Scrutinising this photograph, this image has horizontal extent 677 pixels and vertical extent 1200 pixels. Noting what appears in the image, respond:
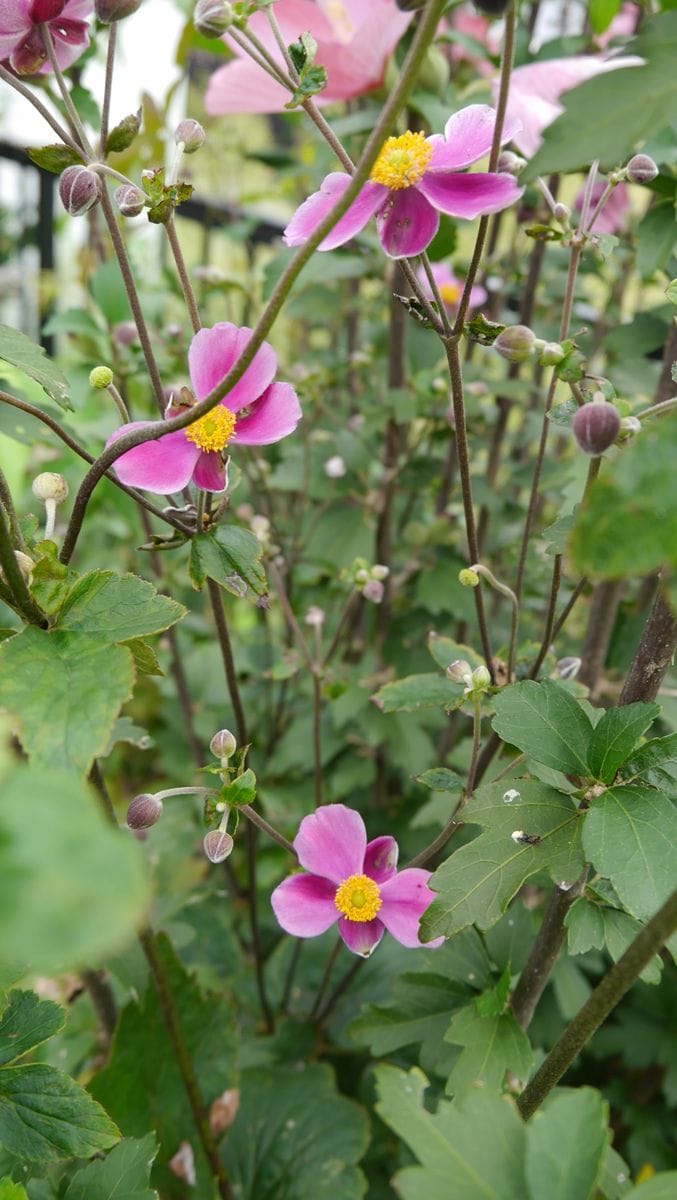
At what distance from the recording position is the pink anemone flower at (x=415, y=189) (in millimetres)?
469

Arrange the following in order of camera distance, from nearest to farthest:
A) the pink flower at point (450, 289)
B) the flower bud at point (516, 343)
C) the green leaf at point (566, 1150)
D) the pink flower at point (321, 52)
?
the green leaf at point (566, 1150), the flower bud at point (516, 343), the pink flower at point (321, 52), the pink flower at point (450, 289)

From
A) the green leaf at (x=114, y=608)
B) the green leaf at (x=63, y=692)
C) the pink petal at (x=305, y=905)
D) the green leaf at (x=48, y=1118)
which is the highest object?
the green leaf at (x=63, y=692)

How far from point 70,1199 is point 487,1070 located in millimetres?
248

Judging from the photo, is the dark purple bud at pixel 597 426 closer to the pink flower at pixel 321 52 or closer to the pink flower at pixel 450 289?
the pink flower at pixel 321 52

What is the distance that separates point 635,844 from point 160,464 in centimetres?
31

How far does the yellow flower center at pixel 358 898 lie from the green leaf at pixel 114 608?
0.72 feet

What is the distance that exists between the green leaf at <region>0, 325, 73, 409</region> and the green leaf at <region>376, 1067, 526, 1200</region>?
1.22ft

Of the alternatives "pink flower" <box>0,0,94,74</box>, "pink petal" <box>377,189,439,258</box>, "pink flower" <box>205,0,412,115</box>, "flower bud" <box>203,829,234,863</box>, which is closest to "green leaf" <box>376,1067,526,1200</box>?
"flower bud" <box>203,829,234,863</box>

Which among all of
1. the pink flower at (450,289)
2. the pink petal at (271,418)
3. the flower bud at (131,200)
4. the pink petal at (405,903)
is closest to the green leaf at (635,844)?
the pink petal at (405,903)

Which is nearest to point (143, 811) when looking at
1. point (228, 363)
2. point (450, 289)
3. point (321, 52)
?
point (228, 363)

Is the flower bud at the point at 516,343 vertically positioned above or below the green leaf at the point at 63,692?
above

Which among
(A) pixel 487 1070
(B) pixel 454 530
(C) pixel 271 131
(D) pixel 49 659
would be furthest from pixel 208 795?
(C) pixel 271 131

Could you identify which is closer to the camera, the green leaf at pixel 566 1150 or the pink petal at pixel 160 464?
the green leaf at pixel 566 1150

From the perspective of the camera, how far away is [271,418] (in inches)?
19.8
